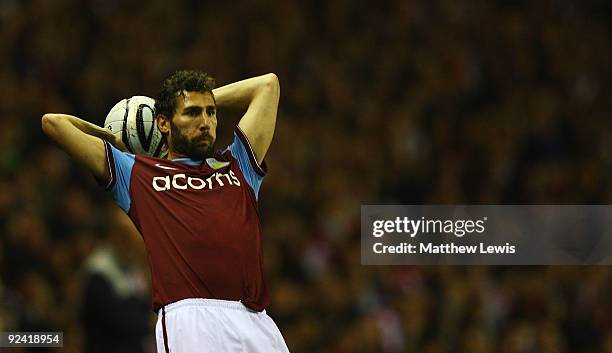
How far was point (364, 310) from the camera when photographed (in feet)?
31.1

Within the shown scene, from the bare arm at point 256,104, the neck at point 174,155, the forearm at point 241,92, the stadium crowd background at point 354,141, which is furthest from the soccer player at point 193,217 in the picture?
the stadium crowd background at point 354,141

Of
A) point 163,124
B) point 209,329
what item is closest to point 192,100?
point 163,124

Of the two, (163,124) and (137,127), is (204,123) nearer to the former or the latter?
Answer: (163,124)

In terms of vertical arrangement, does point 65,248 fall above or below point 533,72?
below

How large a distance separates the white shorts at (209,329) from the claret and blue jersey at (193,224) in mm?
44

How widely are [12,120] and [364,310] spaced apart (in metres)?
3.74

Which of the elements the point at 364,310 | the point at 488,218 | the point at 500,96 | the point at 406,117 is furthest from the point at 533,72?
the point at 364,310

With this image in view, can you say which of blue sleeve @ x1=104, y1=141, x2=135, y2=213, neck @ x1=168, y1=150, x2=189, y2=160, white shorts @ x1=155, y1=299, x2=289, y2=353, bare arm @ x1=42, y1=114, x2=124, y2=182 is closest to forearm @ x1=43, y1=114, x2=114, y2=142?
bare arm @ x1=42, y1=114, x2=124, y2=182

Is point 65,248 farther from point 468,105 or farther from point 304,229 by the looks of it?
point 468,105

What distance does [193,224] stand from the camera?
14.9 ft

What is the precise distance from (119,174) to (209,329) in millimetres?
751

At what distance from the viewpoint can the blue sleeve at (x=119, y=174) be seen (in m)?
4.63

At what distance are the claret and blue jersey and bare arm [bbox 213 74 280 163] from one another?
0.77 ft

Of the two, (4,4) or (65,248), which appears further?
(4,4)
